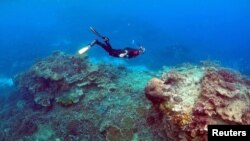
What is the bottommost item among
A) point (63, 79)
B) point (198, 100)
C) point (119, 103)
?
point (198, 100)

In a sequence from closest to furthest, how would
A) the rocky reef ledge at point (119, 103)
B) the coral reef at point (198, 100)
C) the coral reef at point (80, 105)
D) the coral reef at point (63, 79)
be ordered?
the coral reef at point (198, 100)
the rocky reef ledge at point (119, 103)
the coral reef at point (80, 105)
the coral reef at point (63, 79)

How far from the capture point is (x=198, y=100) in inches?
332

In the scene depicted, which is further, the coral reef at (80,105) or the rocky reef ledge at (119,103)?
the coral reef at (80,105)

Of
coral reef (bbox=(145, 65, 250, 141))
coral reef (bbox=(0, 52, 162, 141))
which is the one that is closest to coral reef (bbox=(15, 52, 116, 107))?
coral reef (bbox=(0, 52, 162, 141))

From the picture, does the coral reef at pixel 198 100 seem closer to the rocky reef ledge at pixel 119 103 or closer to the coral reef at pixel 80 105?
the rocky reef ledge at pixel 119 103

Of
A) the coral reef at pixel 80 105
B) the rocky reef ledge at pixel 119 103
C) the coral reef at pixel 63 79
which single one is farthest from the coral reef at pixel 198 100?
the coral reef at pixel 63 79

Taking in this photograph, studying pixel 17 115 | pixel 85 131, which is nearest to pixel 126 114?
pixel 85 131

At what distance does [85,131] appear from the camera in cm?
1154

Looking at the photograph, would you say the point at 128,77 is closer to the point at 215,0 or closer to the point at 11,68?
the point at 11,68

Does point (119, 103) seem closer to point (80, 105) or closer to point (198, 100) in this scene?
point (80, 105)

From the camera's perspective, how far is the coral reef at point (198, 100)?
311 inches

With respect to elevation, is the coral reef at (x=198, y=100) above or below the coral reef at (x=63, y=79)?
below

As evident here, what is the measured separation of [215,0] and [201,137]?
187525 millimetres

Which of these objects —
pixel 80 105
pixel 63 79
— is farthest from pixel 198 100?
pixel 63 79
